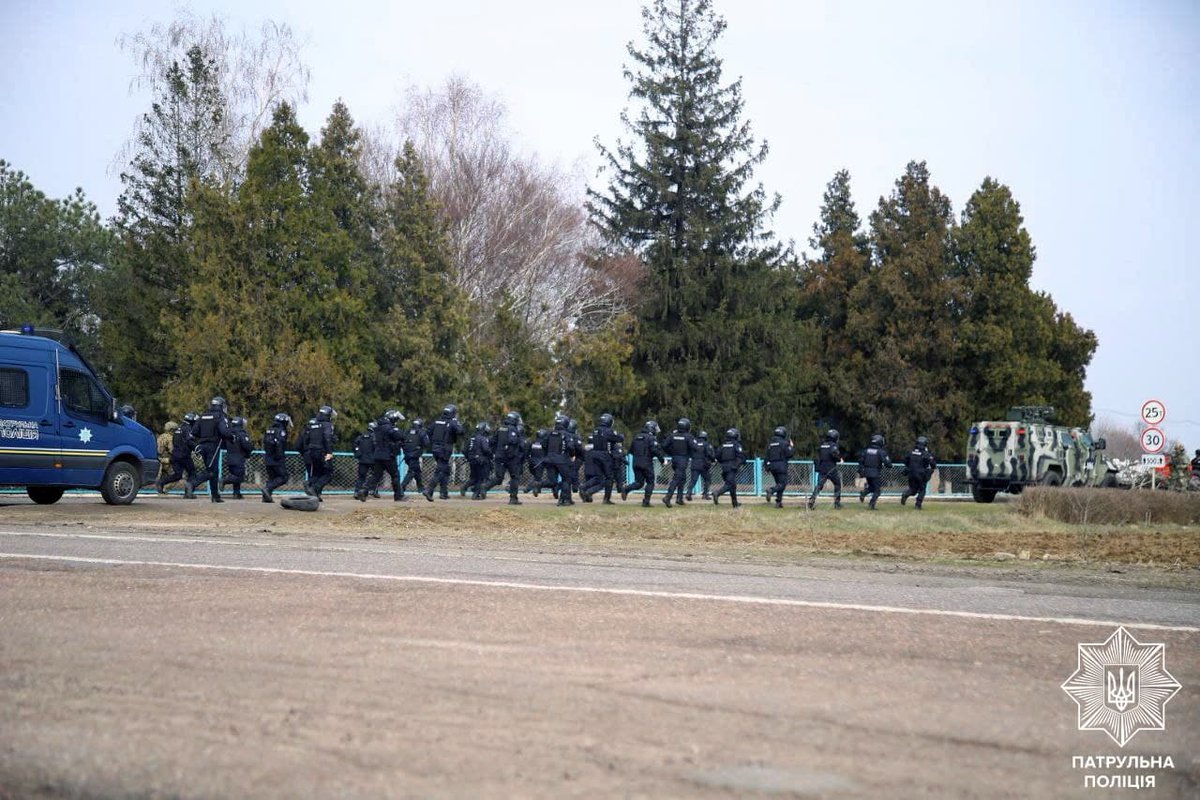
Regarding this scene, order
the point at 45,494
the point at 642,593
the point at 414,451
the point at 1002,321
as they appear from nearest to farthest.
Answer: the point at 642,593 < the point at 45,494 < the point at 414,451 < the point at 1002,321

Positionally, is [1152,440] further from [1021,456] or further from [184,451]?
[184,451]

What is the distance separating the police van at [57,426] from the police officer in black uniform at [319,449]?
12.6ft

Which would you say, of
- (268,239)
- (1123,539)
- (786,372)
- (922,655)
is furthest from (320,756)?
(786,372)

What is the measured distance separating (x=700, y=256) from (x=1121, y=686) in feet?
147

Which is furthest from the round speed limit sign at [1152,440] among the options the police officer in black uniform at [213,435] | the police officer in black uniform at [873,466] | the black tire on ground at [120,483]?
the black tire on ground at [120,483]

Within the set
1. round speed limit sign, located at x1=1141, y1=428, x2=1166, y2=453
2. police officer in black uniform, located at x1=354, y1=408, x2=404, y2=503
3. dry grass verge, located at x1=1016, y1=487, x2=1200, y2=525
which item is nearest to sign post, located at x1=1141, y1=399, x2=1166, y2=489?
round speed limit sign, located at x1=1141, y1=428, x2=1166, y2=453

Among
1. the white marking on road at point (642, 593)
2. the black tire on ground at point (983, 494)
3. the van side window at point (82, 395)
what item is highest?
Answer: the van side window at point (82, 395)

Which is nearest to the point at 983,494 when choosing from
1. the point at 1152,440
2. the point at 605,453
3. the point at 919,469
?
A: the point at 919,469

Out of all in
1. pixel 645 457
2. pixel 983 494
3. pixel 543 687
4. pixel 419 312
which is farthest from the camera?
pixel 419 312

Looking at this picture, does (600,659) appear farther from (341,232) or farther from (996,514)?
Result: (341,232)

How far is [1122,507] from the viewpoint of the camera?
1022 inches

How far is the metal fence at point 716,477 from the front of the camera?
32.7 m

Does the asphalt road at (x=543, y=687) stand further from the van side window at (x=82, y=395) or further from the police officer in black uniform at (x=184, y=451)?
the police officer in black uniform at (x=184, y=451)

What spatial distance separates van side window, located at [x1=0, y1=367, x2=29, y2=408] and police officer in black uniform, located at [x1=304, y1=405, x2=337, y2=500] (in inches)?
245
